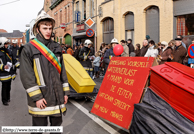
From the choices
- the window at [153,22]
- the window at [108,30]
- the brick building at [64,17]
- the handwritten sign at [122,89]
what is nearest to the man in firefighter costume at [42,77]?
the handwritten sign at [122,89]

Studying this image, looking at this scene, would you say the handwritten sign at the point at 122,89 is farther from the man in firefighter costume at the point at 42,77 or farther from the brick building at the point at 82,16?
the brick building at the point at 82,16

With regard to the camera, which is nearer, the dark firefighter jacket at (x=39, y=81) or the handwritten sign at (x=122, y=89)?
the dark firefighter jacket at (x=39, y=81)

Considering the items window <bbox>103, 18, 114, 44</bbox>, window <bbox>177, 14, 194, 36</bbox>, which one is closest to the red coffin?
window <bbox>177, 14, 194, 36</bbox>

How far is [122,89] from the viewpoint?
13.4 ft

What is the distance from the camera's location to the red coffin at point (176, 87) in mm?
2799

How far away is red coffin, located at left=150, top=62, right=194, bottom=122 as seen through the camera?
2.80 metres

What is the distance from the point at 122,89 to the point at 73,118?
158 cm

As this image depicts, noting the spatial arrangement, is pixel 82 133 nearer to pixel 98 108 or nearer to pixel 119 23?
pixel 98 108

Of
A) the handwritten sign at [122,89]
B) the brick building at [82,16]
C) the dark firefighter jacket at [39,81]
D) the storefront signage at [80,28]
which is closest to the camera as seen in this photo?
the dark firefighter jacket at [39,81]

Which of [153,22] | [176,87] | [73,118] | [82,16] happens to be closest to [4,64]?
[73,118]

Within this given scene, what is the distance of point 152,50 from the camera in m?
8.06

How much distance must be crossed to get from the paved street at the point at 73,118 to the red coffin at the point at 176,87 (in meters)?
1.29

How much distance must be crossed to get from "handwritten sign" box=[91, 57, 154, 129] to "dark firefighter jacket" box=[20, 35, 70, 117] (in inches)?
58.1

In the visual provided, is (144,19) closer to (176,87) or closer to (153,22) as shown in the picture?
(153,22)
